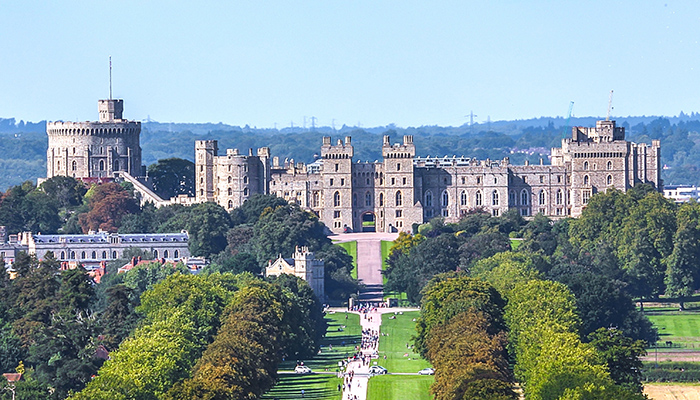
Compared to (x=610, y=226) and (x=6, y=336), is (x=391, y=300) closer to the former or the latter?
(x=610, y=226)

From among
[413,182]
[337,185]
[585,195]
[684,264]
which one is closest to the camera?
[684,264]

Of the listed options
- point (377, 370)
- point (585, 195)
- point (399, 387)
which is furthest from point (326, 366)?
point (585, 195)

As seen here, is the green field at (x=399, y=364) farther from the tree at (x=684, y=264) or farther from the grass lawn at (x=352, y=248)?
the tree at (x=684, y=264)

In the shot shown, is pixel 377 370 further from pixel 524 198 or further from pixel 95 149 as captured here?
pixel 95 149

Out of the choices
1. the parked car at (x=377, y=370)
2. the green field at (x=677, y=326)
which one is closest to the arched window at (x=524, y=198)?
the green field at (x=677, y=326)

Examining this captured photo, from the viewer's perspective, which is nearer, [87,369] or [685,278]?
[87,369]

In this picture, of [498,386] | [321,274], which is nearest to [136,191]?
[321,274]
